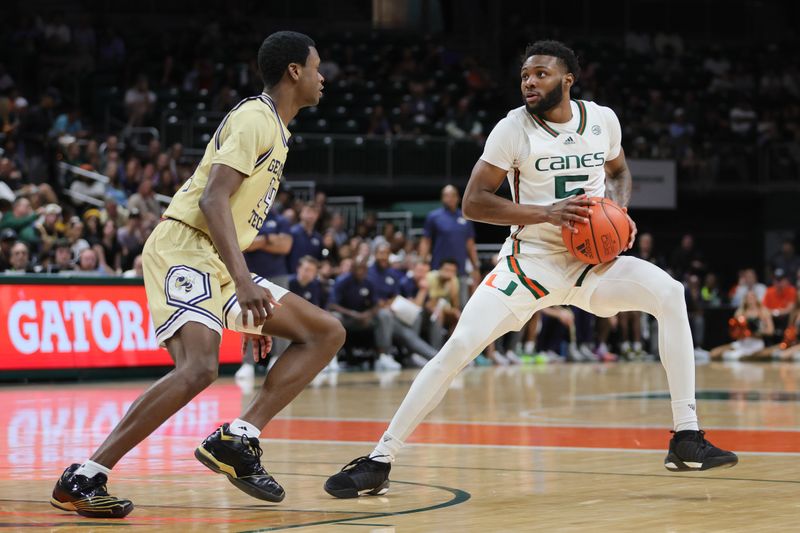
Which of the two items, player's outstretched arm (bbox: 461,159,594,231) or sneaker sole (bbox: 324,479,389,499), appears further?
player's outstretched arm (bbox: 461,159,594,231)

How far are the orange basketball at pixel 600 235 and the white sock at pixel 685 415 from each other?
0.74 meters

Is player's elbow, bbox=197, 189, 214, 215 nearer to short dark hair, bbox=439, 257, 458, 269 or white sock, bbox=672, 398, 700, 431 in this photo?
white sock, bbox=672, 398, 700, 431

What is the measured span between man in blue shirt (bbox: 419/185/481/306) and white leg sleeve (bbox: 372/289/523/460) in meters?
11.0

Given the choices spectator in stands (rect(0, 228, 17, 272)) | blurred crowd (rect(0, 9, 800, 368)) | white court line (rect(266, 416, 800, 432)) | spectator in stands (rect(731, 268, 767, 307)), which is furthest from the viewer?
spectator in stands (rect(731, 268, 767, 307))

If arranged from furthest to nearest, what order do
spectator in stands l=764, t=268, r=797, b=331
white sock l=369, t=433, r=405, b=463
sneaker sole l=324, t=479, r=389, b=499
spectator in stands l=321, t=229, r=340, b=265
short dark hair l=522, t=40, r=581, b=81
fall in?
spectator in stands l=764, t=268, r=797, b=331 < spectator in stands l=321, t=229, r=340, b=265 < short dark hair l=522, t=40, r=581, b=81 < white sock l=369, t=433, r=405, b=463 < sneaker sole l=324, t=479, r=389, b=499

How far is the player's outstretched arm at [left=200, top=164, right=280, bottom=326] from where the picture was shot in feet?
17.2

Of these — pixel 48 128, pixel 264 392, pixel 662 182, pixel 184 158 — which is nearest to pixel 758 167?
pixel 662 182

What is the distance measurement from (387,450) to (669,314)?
1.44m

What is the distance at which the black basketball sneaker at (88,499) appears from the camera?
5.21 metres

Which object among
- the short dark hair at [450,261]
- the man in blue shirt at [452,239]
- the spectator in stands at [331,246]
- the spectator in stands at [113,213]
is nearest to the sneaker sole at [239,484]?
the man in blue shirt at [452,239]

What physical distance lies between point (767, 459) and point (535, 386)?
677cm

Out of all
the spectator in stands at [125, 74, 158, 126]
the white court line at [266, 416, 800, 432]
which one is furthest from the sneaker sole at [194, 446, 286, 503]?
the spectator in stands at [125, 74, 158, 126]

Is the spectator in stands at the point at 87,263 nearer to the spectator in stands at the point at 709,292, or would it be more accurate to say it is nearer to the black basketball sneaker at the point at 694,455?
the black basketball sneaker at the point at 694,455

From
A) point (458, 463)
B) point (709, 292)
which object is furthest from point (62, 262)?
point (709, 292)
